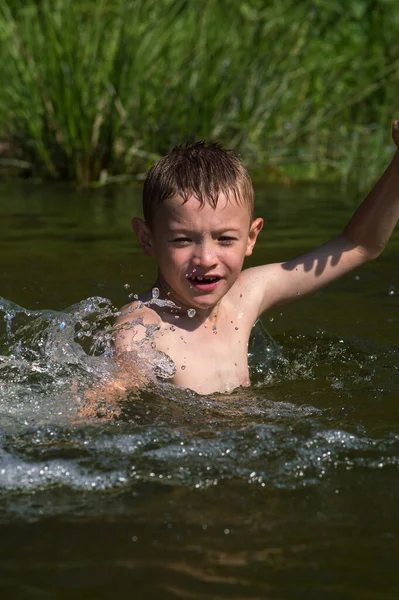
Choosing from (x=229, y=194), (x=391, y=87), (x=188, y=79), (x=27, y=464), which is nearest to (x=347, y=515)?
(x=27, y=464)

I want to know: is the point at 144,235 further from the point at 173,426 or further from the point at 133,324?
the point at 173,426

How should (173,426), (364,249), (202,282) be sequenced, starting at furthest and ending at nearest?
(364,249), (202,282), (173,426)

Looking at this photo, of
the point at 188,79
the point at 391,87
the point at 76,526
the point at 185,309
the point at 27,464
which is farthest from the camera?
the point at 391,87

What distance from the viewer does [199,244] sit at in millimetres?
3686

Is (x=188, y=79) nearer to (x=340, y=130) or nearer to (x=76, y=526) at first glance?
(x=340, y=130)

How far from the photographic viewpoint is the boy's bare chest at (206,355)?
385cm

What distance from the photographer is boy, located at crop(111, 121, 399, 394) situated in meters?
3.69

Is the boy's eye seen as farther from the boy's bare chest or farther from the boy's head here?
the boy's bare chest

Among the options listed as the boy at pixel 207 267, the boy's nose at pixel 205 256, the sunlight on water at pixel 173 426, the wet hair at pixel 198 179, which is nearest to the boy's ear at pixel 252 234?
the boy at pixel 207 267

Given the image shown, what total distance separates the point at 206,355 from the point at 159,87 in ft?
14.0

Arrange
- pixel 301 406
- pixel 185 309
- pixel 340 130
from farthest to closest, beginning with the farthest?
1. pixel 340 130
2. pixel 185 309
3. pixel 301 406

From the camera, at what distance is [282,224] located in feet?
22.1

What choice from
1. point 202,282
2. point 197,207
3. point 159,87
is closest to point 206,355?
point 202,282

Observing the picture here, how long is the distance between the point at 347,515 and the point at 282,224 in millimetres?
4190
